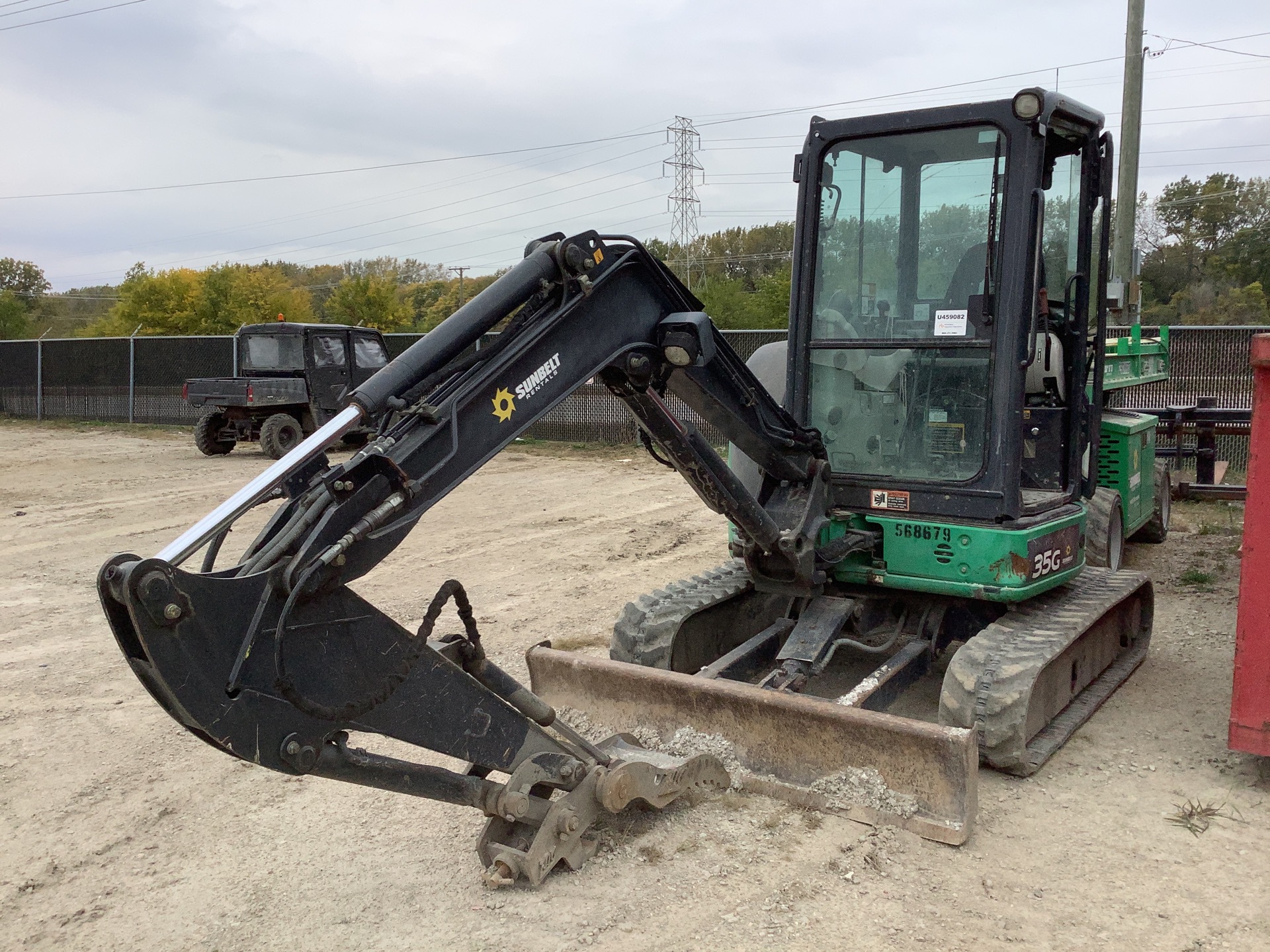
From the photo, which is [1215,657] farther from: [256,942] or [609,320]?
[256,942]

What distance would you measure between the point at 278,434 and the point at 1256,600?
14.6 m

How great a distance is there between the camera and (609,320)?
3643 millimetres

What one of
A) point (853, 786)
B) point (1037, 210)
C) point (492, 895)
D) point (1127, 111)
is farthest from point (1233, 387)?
point (492, 895)

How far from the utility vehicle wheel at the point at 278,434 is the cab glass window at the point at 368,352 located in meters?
1.44

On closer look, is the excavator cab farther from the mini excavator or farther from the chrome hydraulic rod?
the chrome hydraulic rod

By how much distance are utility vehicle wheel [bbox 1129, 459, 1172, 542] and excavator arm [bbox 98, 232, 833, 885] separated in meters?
6.19

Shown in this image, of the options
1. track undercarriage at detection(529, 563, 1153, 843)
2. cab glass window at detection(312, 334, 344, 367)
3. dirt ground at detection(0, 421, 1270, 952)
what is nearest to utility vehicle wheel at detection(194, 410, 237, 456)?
cab glass window at detection(312, 334, 344, 367)

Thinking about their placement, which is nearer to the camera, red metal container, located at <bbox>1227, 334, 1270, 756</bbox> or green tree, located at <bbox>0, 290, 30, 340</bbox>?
red metal container, located at <bbox>1227, 334, 1270, 756</bbox>

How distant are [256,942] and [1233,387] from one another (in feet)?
42.5

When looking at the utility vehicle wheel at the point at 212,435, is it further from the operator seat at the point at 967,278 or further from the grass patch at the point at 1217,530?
the operator seat at the point at 967,278

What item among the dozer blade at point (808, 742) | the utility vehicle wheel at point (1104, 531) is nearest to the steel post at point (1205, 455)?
the utility vehicle wheel at point (1104, 531)

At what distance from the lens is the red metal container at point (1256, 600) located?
407 centimetres

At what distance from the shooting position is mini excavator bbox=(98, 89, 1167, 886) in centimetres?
287

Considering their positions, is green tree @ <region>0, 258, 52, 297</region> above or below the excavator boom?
above
